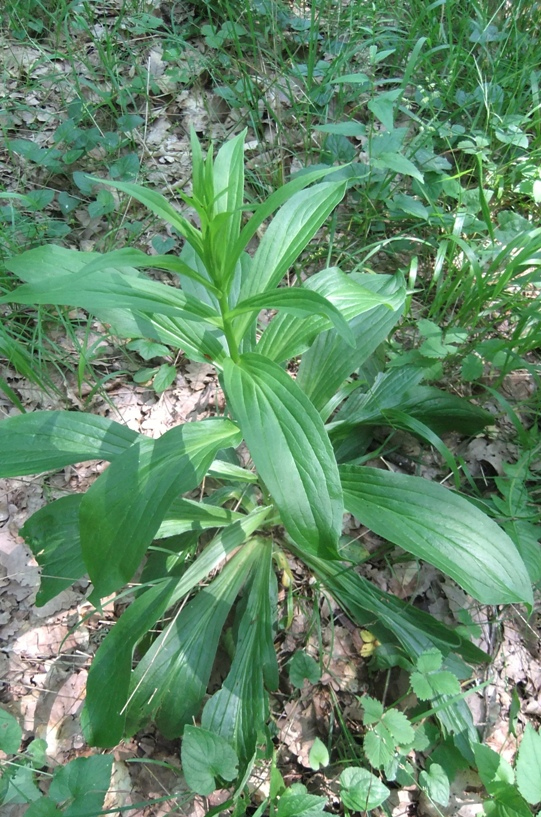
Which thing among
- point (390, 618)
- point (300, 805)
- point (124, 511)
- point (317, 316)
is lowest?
point (300, 805)

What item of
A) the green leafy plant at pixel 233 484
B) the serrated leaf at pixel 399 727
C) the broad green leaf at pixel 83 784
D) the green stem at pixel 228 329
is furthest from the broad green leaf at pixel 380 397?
the broad green leaf at pixel 83 784

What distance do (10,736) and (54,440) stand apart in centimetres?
92

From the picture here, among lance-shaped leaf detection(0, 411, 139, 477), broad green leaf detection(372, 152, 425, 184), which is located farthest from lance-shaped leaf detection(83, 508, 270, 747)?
broad green leaf detection(372, 152, 425, 184)

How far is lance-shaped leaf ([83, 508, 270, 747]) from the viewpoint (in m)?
1.73

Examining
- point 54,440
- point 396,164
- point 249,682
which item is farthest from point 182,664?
point 396,164

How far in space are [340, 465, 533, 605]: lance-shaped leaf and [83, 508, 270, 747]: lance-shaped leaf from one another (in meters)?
0.70

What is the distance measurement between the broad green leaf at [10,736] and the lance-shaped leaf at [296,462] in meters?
1.14

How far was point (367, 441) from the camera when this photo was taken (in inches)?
93.7

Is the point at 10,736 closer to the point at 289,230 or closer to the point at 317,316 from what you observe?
the point at 317,316

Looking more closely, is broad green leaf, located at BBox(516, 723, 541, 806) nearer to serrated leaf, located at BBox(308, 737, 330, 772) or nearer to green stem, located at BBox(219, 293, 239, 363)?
serrated leaf, located at BBox(308, 737, 330, 772)

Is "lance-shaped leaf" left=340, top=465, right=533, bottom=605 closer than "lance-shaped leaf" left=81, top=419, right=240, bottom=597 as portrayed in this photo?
No

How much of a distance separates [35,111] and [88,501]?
9.08 ft

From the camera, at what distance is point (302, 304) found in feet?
4.64

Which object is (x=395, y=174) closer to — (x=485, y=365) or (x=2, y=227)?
(x=485, y=365)
